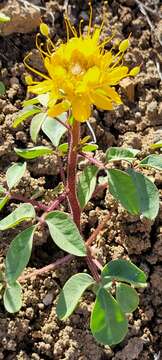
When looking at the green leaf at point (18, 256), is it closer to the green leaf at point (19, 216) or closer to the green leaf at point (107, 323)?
the green leaf at point (19, 216)

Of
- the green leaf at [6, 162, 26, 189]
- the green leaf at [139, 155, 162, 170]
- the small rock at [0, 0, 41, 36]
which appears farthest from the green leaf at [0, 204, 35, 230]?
the small rock at [0, 0, 41, 36]

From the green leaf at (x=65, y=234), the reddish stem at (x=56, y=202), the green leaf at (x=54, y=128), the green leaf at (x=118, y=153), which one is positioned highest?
the green leaf at (x=54, y=128)

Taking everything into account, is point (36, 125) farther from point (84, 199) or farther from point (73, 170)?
point (84, 199)

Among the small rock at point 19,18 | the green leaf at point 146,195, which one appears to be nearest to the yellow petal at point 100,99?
the green leaf at point 146,195

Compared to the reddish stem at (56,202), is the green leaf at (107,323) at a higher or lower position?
lower

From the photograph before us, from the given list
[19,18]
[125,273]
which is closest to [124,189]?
[125,273]
